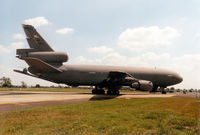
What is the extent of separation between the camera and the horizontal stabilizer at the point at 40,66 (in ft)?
63.1

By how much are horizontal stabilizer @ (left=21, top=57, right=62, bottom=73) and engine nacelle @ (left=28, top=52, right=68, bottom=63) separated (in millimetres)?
1441

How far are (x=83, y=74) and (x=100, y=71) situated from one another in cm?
249

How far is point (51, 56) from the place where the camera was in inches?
859

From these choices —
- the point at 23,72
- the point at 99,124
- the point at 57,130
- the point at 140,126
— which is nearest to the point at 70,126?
the point at 57,130

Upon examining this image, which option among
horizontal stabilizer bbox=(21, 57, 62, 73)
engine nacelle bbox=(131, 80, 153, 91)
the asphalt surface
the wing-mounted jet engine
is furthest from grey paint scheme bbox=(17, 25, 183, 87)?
the asphalt surface

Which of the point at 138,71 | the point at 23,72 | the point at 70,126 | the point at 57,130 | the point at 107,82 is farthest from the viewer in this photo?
the point at 138,71

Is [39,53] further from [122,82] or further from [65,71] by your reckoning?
[122,82]

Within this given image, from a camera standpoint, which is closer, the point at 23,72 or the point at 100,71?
the point at 23,72

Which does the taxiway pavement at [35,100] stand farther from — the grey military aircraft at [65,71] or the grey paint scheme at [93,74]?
the grey paint scheme at [93,74]

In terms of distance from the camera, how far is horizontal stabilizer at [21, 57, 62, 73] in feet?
63.1

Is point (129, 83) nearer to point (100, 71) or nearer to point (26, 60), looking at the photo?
point (100, 71)

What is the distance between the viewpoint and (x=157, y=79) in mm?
25750

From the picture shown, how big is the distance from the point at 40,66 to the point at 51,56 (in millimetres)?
2331

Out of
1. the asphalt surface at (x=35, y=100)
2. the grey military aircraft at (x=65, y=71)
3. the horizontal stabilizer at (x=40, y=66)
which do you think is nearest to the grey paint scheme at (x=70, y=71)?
the grey military aircraft at (x=65, y=71)
